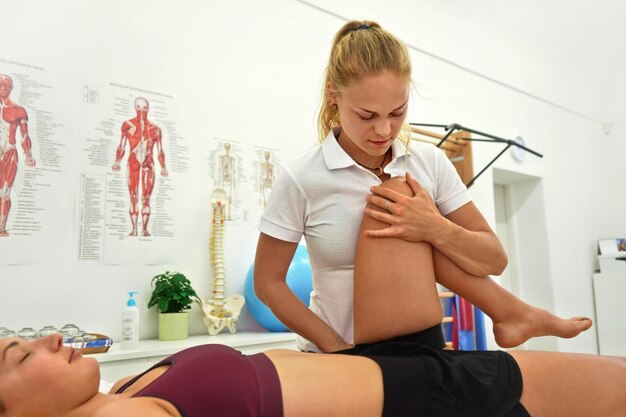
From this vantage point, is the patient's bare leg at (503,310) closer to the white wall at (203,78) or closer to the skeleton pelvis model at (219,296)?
the skeleton pelvis model at (219,296)

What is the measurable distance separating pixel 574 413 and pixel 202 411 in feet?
2.34

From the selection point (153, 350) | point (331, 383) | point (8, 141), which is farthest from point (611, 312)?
point (8, 141)

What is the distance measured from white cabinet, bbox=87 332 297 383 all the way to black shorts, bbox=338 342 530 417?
1.26 metres

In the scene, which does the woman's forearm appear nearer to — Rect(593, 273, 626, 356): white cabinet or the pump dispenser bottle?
the pump dispenser bottle

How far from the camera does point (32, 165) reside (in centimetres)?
214

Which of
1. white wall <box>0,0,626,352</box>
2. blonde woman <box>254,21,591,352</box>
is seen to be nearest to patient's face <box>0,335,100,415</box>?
blonde woman <box>254,21,591,352</box>

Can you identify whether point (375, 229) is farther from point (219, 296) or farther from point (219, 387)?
point (219, 296)

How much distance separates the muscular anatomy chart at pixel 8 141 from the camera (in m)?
2.07

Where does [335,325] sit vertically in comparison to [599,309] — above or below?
above

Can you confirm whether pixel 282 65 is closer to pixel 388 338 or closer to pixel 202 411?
pixel 388 338

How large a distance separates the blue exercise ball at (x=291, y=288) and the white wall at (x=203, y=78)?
0.46 ft

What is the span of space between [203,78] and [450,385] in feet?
7.01

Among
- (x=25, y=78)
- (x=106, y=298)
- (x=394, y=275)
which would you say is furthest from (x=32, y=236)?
(x=394, y=275)

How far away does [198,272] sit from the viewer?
251 cm
